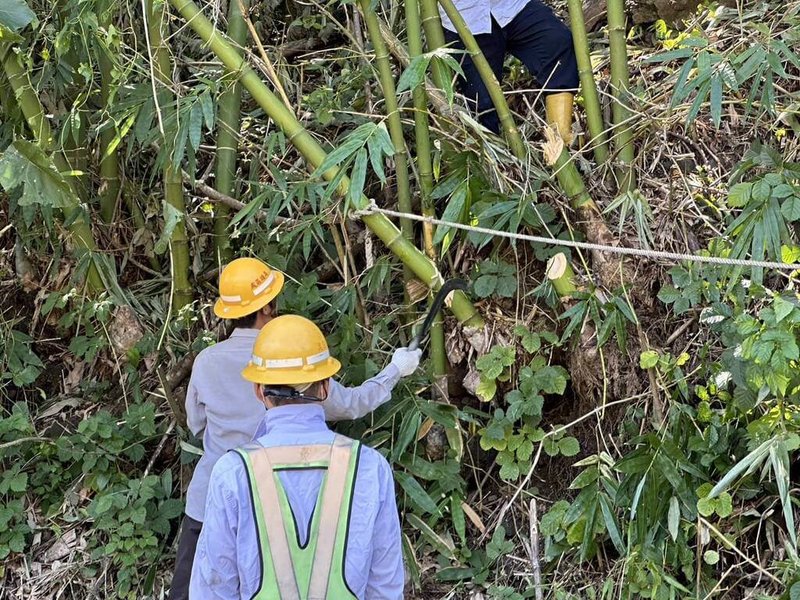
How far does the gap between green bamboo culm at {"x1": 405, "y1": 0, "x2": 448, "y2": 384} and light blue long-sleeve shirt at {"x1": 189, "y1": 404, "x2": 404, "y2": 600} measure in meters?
1.24

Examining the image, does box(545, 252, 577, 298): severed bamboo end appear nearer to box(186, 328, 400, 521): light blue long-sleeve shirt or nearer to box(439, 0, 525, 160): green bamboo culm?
box(439, 0, 525, 160): green bamboo culm

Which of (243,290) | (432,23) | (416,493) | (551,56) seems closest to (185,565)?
(416,493)

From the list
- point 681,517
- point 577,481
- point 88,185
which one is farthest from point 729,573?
point 88,185

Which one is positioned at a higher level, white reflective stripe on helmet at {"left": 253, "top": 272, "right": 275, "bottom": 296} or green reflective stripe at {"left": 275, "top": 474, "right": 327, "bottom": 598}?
white reflective stripe on helmet at {"left": 253, "top": 272, "right": 275, "bottom": 296}

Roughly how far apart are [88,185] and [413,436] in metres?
1.76

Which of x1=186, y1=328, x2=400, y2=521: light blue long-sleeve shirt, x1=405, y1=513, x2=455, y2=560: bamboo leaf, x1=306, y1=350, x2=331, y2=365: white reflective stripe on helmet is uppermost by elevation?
x1=306, y1=350, x2=331, y2=365: white reflective stripe on helmet

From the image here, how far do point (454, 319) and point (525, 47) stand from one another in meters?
1.03

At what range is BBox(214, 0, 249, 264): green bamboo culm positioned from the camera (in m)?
3.63

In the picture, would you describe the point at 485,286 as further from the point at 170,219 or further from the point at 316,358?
the point at 316,358

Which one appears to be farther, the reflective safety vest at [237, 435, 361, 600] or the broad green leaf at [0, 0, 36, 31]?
the broad green leaf at [0, 0, 36, 31]

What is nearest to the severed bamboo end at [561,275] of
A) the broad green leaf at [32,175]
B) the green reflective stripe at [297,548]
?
the green reflective stripe at [297,548]

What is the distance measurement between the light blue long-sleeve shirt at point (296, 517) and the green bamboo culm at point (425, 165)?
48.9 inches

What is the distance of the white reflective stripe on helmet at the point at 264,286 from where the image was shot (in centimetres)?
303

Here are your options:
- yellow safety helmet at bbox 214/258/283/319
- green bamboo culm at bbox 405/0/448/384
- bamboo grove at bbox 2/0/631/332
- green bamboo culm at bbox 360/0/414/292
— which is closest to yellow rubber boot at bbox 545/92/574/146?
bamboo grove at bbox 2/0/631/332
